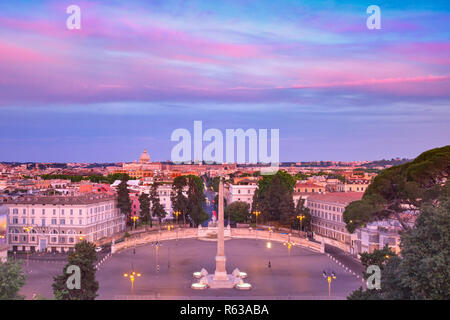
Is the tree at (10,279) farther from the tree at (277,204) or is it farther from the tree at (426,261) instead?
the tree at (277,204)

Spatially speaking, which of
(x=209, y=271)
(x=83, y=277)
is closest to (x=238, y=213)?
(x=209, y=271)

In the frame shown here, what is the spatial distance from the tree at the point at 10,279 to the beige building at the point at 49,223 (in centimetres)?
3634

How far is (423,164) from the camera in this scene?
29500mm

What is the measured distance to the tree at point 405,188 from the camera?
28.5 m

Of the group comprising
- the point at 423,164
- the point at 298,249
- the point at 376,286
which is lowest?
the point at 298,249

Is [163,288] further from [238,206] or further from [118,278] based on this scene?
[238,206]

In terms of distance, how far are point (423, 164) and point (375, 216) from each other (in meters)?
4.39

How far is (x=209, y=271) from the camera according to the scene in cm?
4119

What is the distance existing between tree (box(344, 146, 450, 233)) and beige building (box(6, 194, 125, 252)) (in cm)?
3360

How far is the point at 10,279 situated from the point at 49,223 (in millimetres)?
38966

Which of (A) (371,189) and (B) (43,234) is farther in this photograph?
(B) (43,234)
